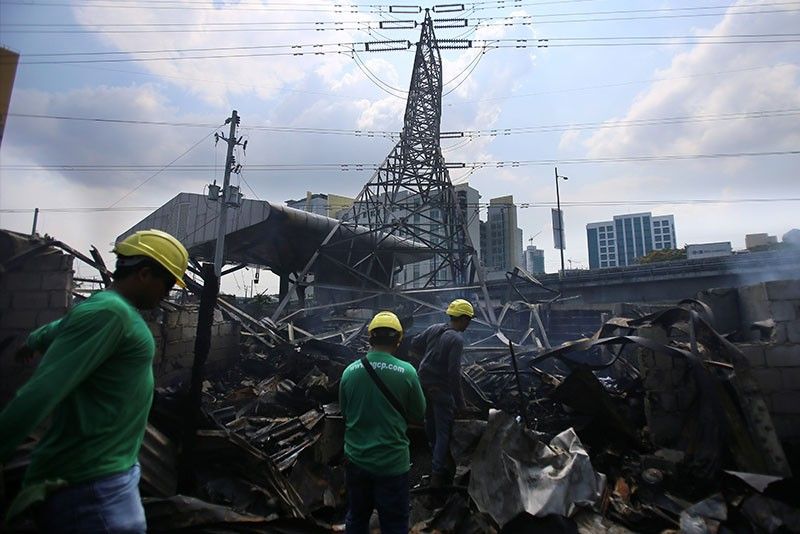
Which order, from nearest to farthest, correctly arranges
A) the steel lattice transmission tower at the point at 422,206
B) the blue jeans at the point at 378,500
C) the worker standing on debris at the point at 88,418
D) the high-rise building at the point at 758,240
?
the worker standing on debris at the point at 88,418
the blue jeans at the point at 378,500
the steel lattice transmission tower at the point at 422,206
the high-rise building at the point at 758,240

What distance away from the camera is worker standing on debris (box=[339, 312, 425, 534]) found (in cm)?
258

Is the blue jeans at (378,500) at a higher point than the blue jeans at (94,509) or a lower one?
lower

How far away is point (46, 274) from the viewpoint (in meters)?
4.96

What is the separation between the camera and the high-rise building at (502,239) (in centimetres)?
5500

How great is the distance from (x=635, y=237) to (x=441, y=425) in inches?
2523

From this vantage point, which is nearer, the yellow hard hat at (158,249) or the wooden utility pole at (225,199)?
the yellow hard hat at (158,249)

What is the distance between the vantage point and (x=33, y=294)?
4879mm

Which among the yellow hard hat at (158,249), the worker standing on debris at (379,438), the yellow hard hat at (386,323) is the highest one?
the yellow hard hat at (158,249)

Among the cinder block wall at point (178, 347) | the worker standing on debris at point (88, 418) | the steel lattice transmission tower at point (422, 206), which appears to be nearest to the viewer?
the worker standing on debris at point (88, 418)

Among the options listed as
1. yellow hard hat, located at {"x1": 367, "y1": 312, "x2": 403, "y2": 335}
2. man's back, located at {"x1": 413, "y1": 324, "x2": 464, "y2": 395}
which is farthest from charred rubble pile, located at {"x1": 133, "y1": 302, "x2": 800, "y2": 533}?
yellow hard hat, located at {"x1": 367, "y1": 312, "x2": 403, "y2": 335}

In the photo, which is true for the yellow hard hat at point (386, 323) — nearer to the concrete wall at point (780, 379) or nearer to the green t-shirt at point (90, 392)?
the green t-shirt at point (90, 392)

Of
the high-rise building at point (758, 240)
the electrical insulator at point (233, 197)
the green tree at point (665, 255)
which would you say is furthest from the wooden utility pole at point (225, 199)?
the green tree at point (665, 255)

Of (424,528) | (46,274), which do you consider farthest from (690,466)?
(46,274)

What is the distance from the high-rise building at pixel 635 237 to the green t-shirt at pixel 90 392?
2461 inches
